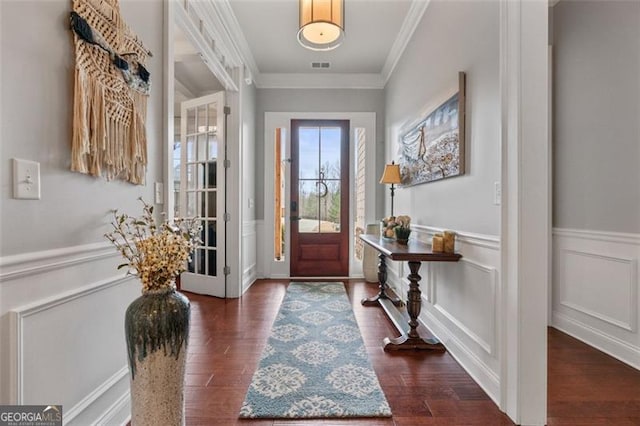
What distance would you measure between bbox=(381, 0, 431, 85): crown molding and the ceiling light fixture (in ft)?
3.31

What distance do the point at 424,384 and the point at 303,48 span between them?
11.9 feet

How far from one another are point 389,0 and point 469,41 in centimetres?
123

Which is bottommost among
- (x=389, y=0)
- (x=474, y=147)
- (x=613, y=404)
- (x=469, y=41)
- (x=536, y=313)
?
(x=613, y=404)

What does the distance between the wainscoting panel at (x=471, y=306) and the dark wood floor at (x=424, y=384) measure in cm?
10

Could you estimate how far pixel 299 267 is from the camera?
4.55 m

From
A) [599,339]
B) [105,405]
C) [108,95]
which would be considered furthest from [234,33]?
[599,339]

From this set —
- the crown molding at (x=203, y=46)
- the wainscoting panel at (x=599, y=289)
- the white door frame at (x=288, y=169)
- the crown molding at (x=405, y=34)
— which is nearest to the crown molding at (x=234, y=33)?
the crown molding at (x=203, y=46)

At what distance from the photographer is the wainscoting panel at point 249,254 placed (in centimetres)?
384

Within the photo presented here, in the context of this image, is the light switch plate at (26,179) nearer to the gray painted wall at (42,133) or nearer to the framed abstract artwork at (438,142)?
the gray painted wall at (42,133)

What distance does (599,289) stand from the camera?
236cm

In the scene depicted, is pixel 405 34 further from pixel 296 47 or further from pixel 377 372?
pixel 377 372

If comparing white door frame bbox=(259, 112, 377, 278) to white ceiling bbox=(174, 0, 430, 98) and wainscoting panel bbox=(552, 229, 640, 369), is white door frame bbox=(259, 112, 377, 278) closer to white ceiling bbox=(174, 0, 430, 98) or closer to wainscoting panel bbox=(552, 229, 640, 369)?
white ceiling bbox=(174, 0, 430, 98)

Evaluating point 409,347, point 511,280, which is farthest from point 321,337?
point 511,280

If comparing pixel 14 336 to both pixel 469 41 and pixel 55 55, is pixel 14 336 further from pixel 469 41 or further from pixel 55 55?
pixel 469 41
